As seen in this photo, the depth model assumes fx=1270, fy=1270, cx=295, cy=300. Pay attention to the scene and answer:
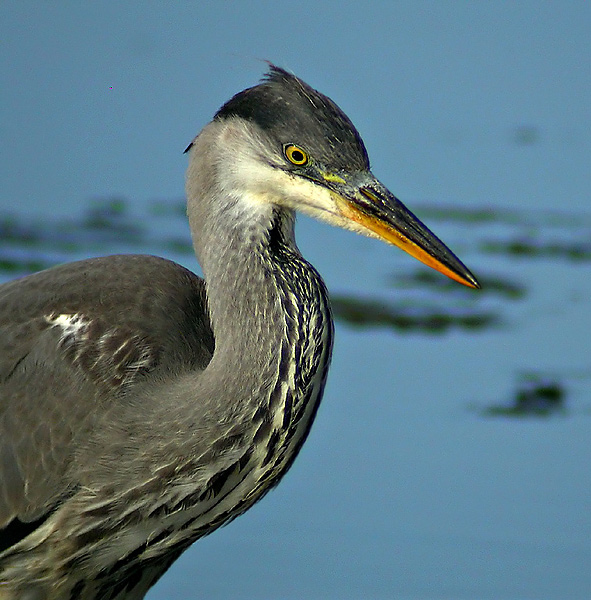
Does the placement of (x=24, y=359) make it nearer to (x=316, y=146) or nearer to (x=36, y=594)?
(x=36, y=594)

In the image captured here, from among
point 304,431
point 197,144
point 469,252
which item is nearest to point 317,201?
point 197,144

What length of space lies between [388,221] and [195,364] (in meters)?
0.78

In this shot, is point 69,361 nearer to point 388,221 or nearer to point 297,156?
point 297,156

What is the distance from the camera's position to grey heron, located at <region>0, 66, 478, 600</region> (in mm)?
3879

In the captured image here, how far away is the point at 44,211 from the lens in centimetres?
806

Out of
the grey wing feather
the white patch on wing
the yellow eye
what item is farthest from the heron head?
the white patch on wing

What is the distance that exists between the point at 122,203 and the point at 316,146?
177 inches

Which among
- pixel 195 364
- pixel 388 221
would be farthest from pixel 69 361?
pixel 388 221

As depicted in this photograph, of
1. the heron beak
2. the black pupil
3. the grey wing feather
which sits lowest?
the grey wing feather

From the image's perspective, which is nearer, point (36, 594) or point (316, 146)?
point (316, 146)

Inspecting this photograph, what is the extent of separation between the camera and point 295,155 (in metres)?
3.88

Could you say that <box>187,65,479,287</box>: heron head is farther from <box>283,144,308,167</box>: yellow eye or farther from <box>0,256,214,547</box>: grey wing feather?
<box>0,256,214,547</box>: grey wing feather

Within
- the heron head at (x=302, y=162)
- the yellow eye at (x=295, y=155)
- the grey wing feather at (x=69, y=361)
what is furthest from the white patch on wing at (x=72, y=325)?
the yellow eye at (x=295, y=155)

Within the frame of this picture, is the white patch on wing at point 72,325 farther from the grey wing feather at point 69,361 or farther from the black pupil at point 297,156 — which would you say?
the black pupil at point 297,156
